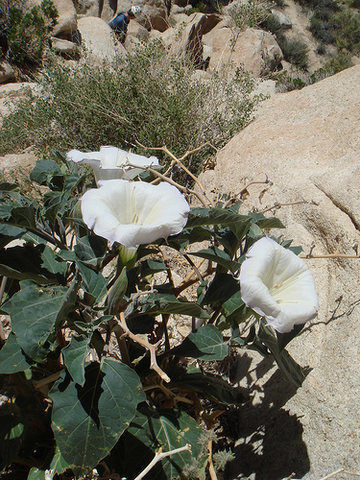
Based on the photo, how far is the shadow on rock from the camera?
1386mm

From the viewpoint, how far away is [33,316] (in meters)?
0.98

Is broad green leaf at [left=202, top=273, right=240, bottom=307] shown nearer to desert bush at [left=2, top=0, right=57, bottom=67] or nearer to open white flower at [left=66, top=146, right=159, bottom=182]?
open white flower at [left=66, top=146, right=159, bottom=182]

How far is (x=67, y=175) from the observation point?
1.41 m

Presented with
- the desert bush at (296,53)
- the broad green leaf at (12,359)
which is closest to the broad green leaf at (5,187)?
the broad green leaf at (12,359)

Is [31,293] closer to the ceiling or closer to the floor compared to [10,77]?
closer to the ceiling

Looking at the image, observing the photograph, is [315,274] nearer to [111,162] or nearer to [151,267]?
[151,267]

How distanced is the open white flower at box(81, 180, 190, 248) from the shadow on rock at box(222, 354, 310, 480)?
929 mm

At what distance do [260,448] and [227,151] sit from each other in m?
1.98

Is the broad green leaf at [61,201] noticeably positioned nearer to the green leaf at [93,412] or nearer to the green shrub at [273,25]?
the green leaf at [93,412]

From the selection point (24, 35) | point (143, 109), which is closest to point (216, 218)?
point (143, 109)

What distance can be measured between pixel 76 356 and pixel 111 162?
2.19 feet

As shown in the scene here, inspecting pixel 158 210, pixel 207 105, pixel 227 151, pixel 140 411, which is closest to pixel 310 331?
pixel 140 411

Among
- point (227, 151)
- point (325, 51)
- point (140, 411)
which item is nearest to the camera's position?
point (140, 411)

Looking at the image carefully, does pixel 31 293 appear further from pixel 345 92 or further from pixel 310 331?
pixel 345 92
